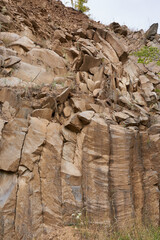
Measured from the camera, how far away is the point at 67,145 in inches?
199

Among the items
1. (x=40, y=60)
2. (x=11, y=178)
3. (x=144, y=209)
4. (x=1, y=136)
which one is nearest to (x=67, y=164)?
(x=11, y=178)

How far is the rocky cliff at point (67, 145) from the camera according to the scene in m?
4.14

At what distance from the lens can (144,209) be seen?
5137mm

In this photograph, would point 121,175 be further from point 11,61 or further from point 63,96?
point 11,61

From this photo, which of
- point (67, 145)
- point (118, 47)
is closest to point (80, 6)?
point (118, 47)

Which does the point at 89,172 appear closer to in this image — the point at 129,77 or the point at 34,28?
the point at 129,77

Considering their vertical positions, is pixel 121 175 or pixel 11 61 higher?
pixel 11 61

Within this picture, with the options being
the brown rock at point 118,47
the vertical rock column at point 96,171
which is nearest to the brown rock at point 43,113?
the vertical rock column at point 96,171

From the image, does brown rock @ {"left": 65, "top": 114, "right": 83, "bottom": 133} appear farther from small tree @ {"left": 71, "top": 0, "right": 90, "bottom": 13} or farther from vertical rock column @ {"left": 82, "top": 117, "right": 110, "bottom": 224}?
small tree @ {"left": 71, "top": 0, "right": 90, "bottom": 13}

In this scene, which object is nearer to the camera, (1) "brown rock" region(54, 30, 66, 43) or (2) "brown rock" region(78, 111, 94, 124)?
(2) "brown rock" region(78, 111, 94, 124)

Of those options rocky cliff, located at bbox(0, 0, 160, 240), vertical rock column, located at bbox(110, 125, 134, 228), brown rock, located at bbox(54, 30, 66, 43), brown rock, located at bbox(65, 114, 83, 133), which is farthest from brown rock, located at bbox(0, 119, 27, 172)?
brown rock, located at bbox(54, 30, 66, 43)

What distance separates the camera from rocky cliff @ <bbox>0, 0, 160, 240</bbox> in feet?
13.6

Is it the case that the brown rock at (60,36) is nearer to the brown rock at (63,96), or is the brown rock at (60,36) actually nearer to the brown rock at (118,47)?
the brown rock at (118,47)

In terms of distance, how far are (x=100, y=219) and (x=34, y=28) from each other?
8318mm
